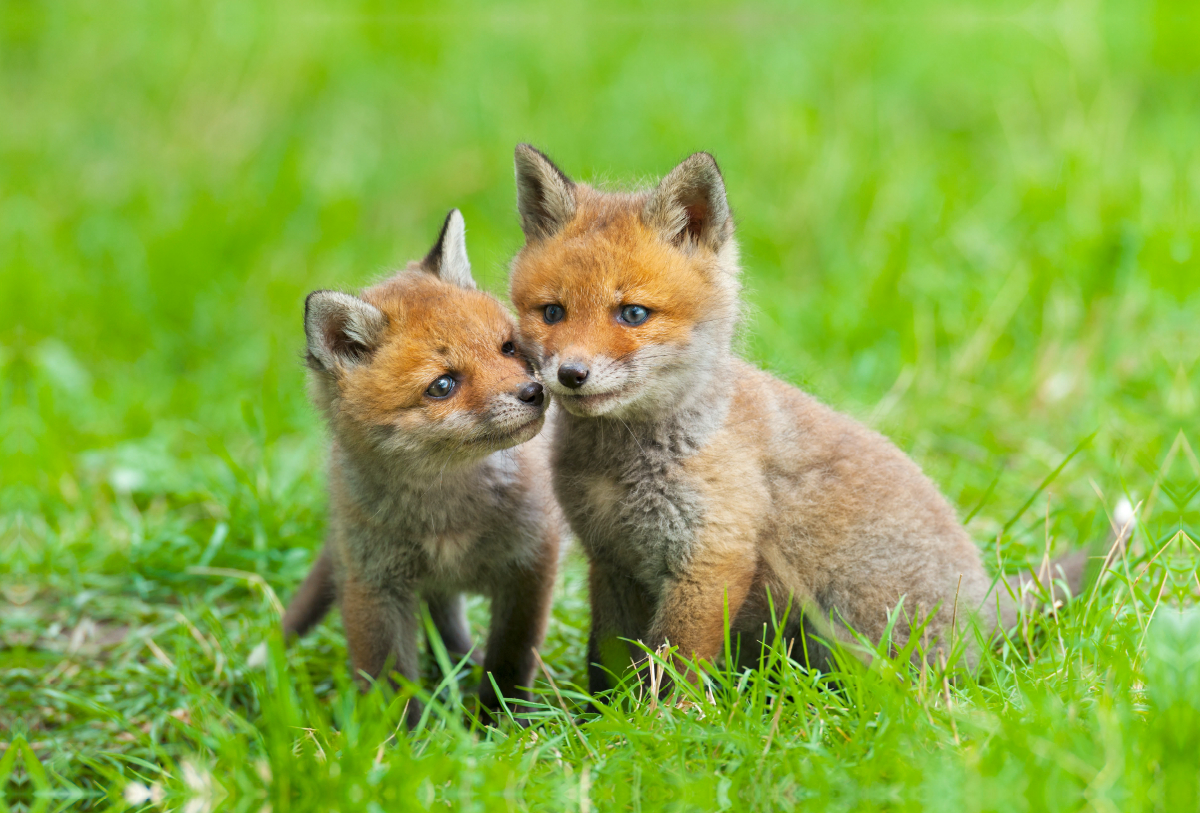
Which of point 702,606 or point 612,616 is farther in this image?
point 612,616

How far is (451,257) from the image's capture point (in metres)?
4.61

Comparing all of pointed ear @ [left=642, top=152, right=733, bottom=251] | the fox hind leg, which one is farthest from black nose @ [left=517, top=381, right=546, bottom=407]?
the fox hind leg

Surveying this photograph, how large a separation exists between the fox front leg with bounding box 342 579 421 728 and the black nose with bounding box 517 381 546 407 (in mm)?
1130

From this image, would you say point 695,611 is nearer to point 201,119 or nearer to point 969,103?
point 969,103

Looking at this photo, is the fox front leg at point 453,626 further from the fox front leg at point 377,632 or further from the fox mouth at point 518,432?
the fox mouth at point 518,432

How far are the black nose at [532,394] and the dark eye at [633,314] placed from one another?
44cm

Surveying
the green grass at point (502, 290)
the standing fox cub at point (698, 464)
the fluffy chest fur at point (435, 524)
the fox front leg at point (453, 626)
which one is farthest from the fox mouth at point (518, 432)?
the fox front leg at point (453, 626)

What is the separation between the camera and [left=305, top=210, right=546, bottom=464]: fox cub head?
398 centimetres

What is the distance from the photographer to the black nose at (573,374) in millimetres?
3508

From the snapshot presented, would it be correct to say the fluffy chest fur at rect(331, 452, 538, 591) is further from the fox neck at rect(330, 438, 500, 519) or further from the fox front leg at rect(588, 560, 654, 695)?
the fox front leg at rect(588, 560, 654, 695)

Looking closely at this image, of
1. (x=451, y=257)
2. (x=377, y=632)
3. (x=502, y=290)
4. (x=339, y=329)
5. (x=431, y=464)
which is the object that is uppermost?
(x=451, y=257)

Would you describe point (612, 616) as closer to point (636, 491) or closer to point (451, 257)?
point (636, 491)

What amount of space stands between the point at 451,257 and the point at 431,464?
0.97m

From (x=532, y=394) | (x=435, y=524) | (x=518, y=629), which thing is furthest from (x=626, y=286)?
(x=518, y=629)
